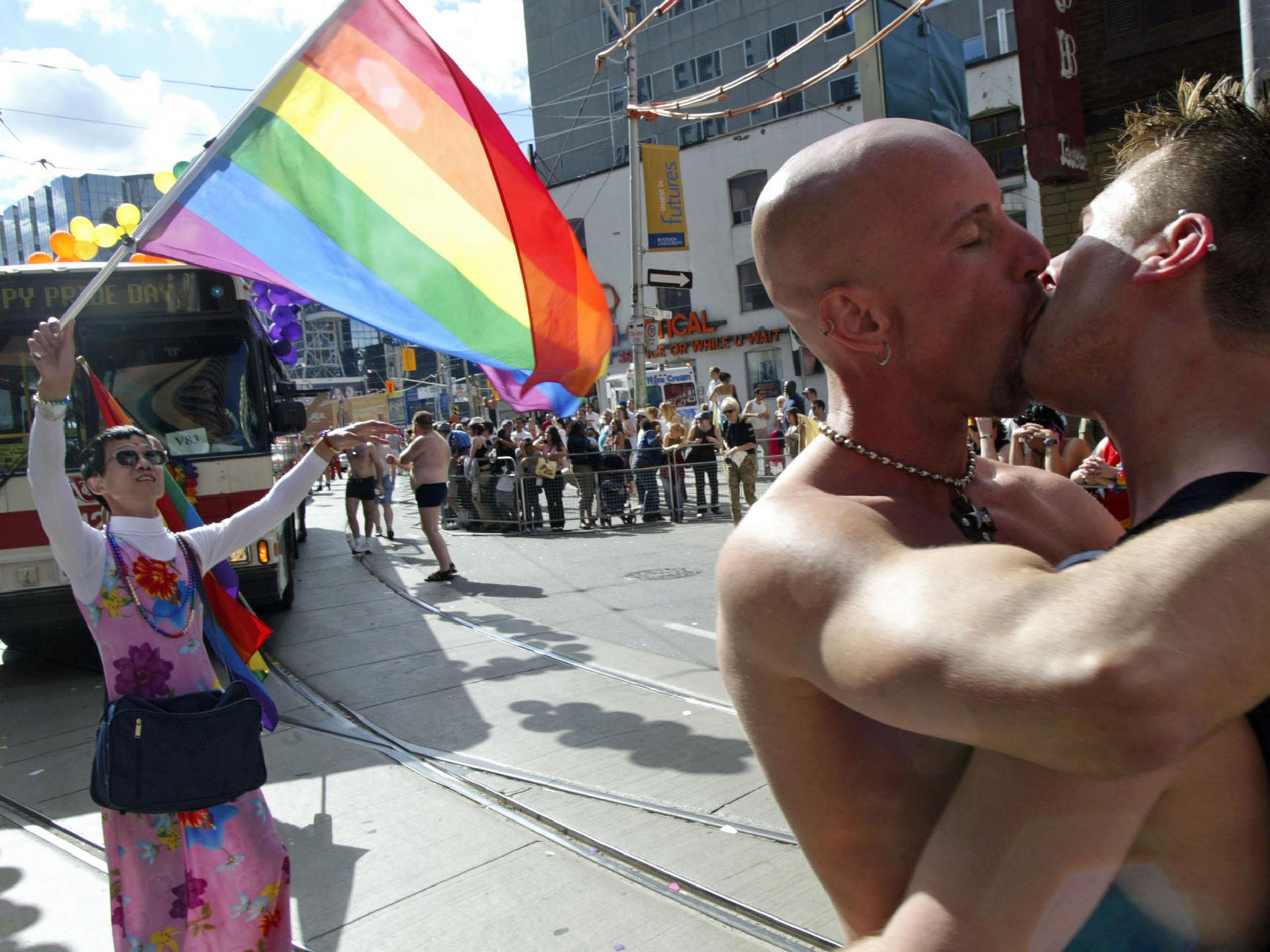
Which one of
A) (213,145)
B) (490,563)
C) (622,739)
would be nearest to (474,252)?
(213,145)

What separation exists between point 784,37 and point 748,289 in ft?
30.9

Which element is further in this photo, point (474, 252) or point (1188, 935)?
point (474, 252)

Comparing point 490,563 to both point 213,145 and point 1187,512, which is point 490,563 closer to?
point 213,145

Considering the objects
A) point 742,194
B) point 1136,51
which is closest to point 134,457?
point 1136,51

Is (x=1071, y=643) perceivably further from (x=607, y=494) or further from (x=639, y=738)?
(x=607, y=494)

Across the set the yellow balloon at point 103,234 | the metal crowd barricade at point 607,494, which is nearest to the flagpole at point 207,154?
the yellow balloon at point 103,234

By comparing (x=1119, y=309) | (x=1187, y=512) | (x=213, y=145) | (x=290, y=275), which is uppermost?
(x=213, y=145)

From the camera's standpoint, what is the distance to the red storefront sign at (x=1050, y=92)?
10.7 metres

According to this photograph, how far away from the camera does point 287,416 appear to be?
8234mm

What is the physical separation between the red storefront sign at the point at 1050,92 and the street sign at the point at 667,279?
5.54 m

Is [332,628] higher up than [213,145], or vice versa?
[213,145]

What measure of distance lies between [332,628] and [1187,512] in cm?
861

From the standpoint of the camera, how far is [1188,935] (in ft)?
3.07

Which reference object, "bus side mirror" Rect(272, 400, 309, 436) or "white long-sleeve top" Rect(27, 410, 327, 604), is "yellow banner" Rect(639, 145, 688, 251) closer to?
"bus side mirror" Rect(272, 400, 309, 436)
